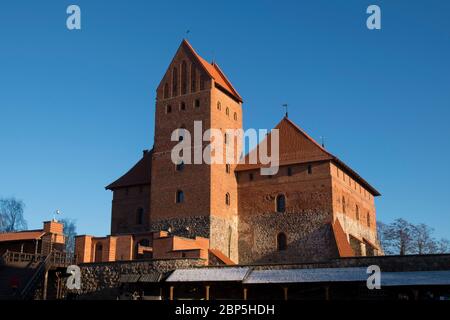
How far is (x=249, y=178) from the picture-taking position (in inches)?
1425

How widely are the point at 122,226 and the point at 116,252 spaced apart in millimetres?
4920

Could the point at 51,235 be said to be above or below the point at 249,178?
below

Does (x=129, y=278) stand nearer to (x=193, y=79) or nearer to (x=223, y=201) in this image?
(x=223, y=201)

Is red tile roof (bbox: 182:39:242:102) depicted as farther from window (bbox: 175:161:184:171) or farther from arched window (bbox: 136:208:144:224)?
arched window (bbox: 136:208:144:224)

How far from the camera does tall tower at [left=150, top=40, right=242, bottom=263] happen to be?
3394 centimetres

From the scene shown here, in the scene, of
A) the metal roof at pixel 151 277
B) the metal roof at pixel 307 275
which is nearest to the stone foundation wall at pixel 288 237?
the metal roof at pixel 307 275

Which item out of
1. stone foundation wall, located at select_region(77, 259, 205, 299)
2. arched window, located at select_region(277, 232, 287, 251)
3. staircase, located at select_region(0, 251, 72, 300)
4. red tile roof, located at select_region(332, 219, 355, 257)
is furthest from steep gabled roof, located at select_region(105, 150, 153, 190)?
red tile roof, located at select_region(332, 219, 355, 257)

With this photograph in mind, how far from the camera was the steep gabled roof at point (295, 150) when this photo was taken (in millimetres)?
33812

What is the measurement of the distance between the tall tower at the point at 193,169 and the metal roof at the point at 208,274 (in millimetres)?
7089

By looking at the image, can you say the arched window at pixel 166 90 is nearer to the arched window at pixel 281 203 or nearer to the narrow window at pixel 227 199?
the narrow window at pixel 227 199

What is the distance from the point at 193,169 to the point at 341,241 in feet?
34.1

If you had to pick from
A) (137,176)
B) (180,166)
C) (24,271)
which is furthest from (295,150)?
(24,271)
